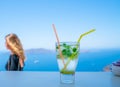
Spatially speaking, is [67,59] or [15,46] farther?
[15,46]

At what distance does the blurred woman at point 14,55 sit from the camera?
2529mm

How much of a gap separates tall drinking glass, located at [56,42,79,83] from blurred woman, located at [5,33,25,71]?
6.18 ft

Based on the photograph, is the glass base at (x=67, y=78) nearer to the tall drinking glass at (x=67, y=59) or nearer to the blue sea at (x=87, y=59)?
the tall drinking glass at (x=67, y=59)

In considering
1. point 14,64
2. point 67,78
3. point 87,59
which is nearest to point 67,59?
point 67,78

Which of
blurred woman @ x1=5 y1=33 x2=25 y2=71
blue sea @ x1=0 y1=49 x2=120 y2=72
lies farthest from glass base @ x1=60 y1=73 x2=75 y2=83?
blue sea @ x1=0 y1=49 x2=120 y2=72

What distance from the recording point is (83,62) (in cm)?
407

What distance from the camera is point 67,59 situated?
67 centimetres

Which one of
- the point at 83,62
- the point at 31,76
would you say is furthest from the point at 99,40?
the point at 31,76

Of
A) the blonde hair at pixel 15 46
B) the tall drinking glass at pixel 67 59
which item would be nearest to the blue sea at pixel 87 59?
the blonde hair at pixel 15 46

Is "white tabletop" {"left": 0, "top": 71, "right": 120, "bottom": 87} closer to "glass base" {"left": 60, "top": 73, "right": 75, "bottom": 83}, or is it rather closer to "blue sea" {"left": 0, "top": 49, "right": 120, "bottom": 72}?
"glass base" {"left": 60, "top": 73, "right": 75, "bottom": 83}

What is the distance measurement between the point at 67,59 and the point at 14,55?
1.96 m

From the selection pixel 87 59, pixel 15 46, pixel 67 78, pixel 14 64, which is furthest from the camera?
pixel 87 59

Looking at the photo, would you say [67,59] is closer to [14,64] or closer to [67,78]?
[67,78]

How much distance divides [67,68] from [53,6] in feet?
11.5
